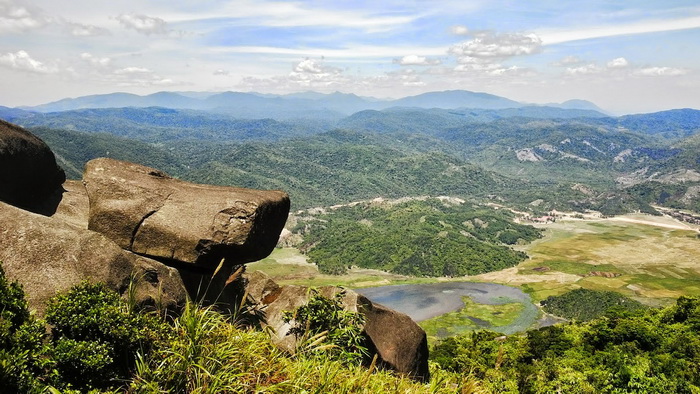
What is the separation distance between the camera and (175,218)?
17.4 m

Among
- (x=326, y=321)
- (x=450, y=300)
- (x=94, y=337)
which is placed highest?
(x=94, y=337)

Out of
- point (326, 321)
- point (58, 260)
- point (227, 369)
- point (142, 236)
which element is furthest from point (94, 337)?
point (326, 321)

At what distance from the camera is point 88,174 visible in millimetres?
18484

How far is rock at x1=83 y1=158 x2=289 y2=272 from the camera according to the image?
16.9 meters

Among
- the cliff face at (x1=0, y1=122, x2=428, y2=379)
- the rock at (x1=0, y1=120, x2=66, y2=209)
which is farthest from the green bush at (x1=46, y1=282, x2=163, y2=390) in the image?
the rock at (x1=0, y1=120, x2=66, y2=209)

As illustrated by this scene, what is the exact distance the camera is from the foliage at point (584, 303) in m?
153

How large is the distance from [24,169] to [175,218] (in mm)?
7959

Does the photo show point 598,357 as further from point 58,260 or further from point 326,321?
point 58,260

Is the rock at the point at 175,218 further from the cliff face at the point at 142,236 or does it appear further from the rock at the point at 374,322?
the rock at the point at 374,322

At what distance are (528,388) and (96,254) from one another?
154 feet

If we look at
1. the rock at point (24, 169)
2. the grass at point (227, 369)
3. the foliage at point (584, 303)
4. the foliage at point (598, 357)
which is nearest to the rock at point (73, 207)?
the rock at point (24, 169)

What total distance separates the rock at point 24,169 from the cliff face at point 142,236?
47 millimetres

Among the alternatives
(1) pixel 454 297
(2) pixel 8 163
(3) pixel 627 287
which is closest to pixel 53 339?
(2) pixel 8 163

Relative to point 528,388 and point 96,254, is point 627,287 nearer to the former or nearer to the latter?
point 528,388
